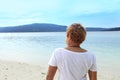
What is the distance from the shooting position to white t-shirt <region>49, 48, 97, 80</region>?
7.65ft

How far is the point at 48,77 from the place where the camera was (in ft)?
7.85

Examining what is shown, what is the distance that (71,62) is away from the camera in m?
2.34

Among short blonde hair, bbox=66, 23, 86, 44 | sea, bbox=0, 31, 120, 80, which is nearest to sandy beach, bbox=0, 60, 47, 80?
sea, bbox=0, 31, 120, 80

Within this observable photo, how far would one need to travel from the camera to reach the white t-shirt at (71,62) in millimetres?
2332

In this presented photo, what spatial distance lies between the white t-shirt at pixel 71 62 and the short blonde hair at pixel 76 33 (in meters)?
0.12

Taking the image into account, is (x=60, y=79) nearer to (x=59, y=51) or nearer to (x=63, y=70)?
(x=63, y=70)

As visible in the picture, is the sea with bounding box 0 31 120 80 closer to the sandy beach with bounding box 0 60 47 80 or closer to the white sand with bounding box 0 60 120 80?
the white sand with bounding box 0 60 120 80

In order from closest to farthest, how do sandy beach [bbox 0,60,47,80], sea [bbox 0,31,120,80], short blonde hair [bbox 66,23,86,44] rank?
short blonde hair [bbox 66,23,86,44] < sandy beach [bbox 0,60,47,80] < sea [bbox 0,31,120,80]

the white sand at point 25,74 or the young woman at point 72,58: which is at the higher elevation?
the young woman at point 72,58

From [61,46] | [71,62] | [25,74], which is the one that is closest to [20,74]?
[25,74]

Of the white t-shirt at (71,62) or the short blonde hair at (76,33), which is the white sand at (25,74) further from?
the short blonde hair at (76,33)

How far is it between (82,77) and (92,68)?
0.12 metres

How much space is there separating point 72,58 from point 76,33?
0.73 ft

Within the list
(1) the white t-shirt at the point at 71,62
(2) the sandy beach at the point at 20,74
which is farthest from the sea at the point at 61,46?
(1) the white t-shirt at the point at 71,62
